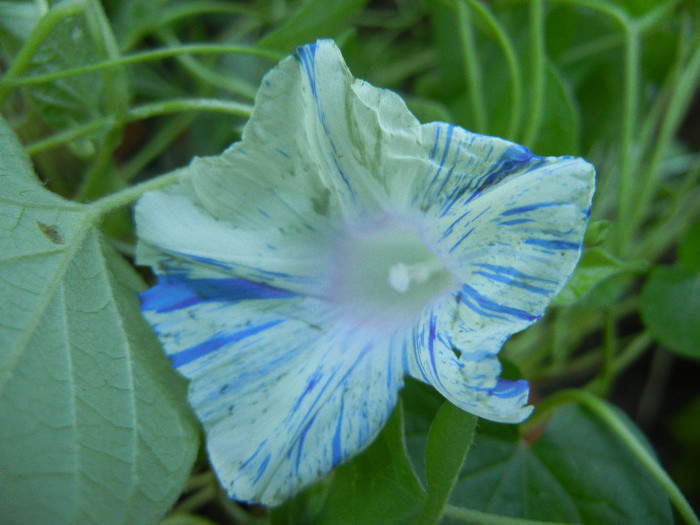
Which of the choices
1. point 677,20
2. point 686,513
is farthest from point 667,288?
point 677,20

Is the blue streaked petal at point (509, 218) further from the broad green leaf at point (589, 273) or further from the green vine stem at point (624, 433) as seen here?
the green vine stem at point (624, 433)

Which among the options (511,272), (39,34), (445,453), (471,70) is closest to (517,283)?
(511,272)

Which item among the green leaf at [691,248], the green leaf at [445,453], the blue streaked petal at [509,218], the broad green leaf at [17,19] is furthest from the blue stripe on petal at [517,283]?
the broad green leaf at [17,19]

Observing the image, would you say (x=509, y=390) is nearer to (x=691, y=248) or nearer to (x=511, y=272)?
(x=511, y=272)

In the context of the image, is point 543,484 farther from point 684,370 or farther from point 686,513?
point 684,370

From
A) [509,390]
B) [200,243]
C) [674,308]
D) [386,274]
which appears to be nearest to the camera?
[509,390]

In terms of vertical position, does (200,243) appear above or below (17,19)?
below

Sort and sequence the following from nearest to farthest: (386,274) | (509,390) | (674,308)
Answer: (509,390)
(386,274)
(674,308)
